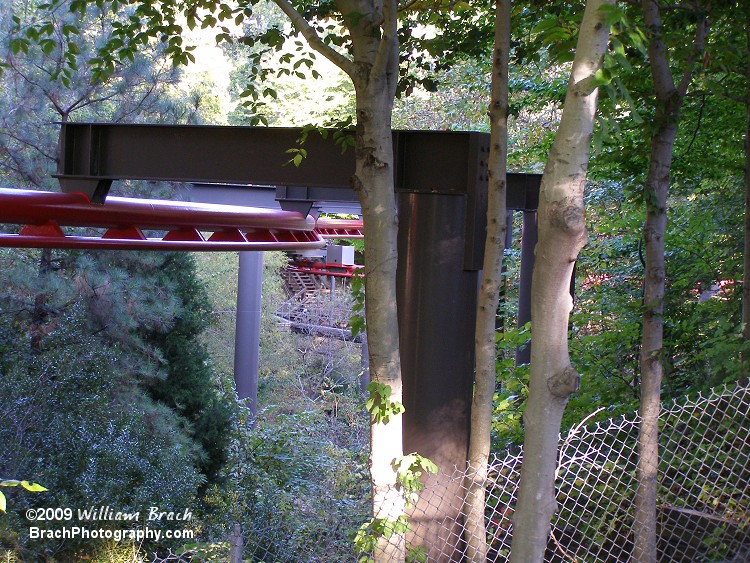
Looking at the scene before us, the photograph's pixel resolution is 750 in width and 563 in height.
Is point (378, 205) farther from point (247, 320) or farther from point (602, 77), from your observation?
point (247, 320)

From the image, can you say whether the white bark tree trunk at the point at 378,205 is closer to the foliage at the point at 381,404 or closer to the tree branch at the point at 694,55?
the foliage at the point at 381,404

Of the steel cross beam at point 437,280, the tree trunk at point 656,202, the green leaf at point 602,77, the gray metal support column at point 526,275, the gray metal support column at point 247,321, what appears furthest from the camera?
the gray metal support column at point 247,321

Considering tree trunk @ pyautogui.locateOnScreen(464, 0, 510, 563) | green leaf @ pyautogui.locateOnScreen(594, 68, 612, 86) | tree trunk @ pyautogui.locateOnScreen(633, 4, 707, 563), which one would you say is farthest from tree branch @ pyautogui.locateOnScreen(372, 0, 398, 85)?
tree trunk @ pyautogui.locateOnScreen(633, 4, 707, 563)

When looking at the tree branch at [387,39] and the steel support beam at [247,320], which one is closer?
the tree branch at [387,39]

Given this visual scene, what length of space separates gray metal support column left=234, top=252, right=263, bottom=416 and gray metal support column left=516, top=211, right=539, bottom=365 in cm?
834

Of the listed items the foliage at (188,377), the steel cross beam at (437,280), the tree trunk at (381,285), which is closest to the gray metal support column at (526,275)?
the steel cross beam at (437,280)

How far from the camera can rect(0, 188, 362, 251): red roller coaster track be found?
6465 millimetres

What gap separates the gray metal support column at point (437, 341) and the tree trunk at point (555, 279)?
2114 millimetres

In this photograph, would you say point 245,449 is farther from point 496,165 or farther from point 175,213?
point 496,165

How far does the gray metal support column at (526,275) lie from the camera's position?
8.70m

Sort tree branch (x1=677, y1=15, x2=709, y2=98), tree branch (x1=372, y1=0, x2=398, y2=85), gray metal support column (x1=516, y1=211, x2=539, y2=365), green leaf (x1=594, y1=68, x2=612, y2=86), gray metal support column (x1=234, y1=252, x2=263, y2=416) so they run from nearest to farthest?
green leaf (x1=594, y1=68, x2=612, y2=86) → tree branch (x1=372, y1=0, x2=398, y2=85) → tree branch (x1=677, y1=15, x2=709, y2=98) → gray metal support column (x1=516, y1=211, x2=539, y2=365) → gray metal support column (x1=234, y1=252, x2=263, y2=416)

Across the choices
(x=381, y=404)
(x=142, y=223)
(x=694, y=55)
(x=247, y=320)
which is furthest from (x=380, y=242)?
(x=247, y=320)

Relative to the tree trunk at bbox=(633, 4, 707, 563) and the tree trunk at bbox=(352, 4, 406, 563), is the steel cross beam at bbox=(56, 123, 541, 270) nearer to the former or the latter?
the tree trunk at bbox=(352, 4, 406, 563)

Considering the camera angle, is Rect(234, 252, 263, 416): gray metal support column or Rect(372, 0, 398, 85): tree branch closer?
Rect(372, 0, 398, 85): tree branch
